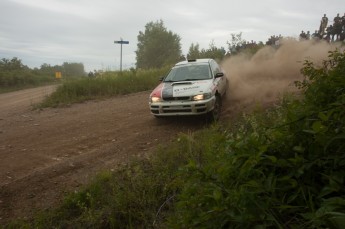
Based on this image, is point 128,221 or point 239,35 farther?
point 239,35

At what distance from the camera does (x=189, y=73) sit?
10.0m

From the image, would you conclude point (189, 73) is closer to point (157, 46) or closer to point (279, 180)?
point (279, 180)

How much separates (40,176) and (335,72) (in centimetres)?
533

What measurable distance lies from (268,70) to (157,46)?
40278 mm

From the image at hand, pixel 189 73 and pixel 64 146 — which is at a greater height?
pixel 189 73

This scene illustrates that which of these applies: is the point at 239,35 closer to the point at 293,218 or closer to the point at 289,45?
the point at 289,45

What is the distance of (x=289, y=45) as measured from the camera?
16297mm

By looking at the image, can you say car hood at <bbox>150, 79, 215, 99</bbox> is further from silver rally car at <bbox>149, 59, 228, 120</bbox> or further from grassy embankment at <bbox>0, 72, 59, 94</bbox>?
grassy embankment at <bbox>0, 72, 59, 94</bbox>

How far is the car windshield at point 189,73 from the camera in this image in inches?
383

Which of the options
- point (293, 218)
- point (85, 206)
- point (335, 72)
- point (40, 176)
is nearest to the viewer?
point (293, 218)

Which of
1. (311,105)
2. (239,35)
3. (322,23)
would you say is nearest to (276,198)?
(311,105)

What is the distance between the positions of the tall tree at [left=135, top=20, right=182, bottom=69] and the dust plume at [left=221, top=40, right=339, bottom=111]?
1447 inches

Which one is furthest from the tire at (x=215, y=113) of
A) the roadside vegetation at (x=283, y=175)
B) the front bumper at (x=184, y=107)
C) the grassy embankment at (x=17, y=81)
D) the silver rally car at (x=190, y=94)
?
the grassy embankment at (x=17, y=81)

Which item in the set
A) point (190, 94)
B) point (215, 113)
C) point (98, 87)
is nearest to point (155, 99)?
point (190, 94)
